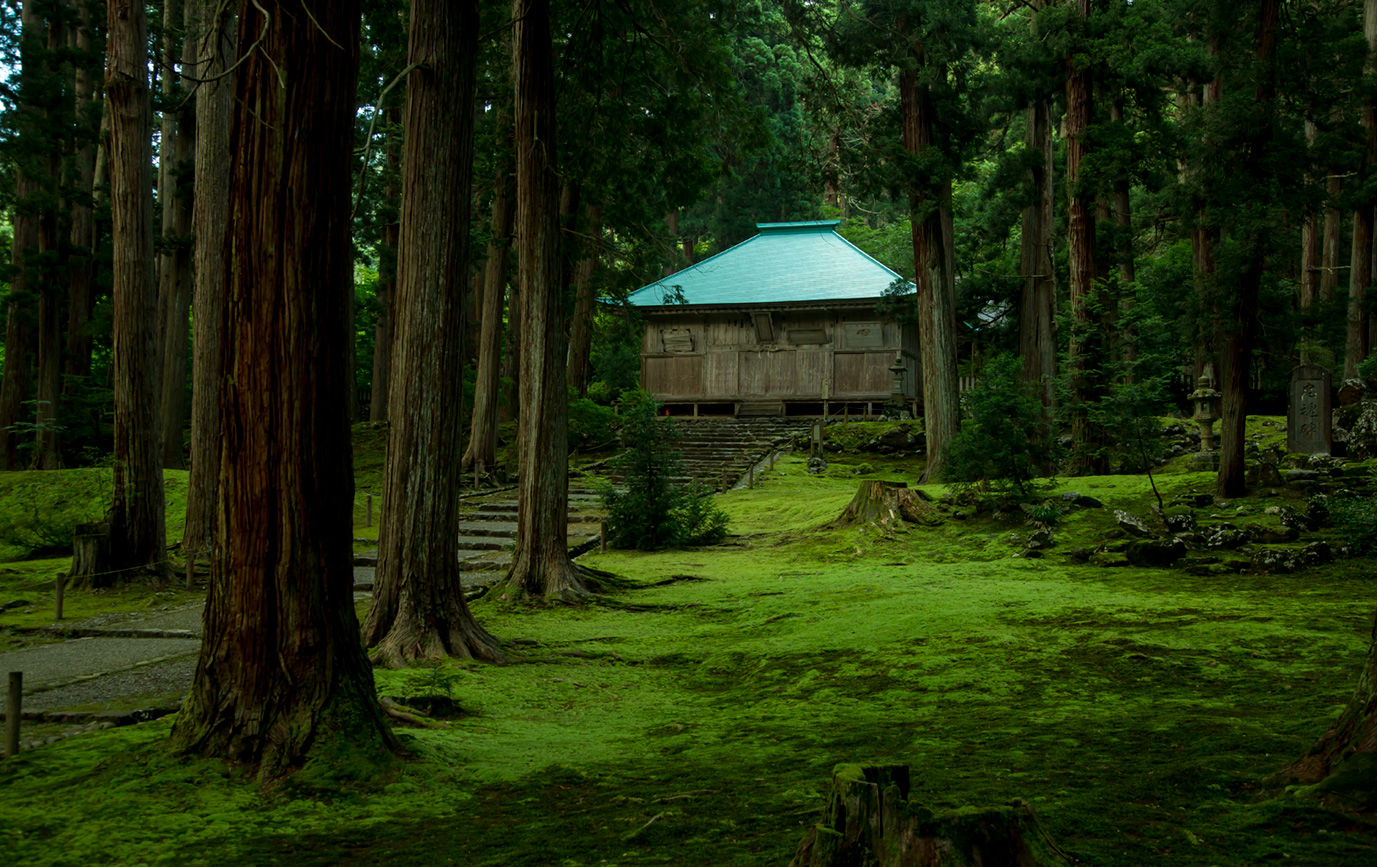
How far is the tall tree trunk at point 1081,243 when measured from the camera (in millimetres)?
15917

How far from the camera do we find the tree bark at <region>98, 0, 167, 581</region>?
10.7m

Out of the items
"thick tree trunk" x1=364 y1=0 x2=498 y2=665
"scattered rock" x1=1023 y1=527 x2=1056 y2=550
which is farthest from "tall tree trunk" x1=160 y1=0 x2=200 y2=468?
"scattered rock" x1=1023 y1=527 x2=1056 y2=550

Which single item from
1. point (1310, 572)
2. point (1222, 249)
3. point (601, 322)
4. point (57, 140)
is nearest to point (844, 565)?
point (1310, 572)

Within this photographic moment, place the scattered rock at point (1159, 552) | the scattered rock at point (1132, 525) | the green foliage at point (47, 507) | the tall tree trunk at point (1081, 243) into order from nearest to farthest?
1. the scattered rock at point (1159, 552)
2. the scattered rock at point (1132, 525)
3. the green foliage at point (47, 507)
4. the tall tree trunk at point (1081, 243)

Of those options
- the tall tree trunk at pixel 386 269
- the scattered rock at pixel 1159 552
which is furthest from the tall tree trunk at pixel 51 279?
the scattered rock at pixel 1159 552

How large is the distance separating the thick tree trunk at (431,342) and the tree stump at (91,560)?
16.4 ft

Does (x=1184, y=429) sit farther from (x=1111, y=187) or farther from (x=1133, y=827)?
(x=1133, y=827)

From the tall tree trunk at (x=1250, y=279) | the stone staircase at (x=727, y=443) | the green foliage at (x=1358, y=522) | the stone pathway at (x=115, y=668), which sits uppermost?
the tall tree trunk at (x=1250, y=279)

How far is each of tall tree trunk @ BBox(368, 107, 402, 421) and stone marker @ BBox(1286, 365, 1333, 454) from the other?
51.3ft

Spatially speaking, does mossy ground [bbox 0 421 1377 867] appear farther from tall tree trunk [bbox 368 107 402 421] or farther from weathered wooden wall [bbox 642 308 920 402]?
weathered wooden wall [bbox 642 308 920 402]

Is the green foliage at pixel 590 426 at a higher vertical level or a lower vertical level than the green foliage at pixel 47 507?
higher

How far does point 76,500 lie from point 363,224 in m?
8.74

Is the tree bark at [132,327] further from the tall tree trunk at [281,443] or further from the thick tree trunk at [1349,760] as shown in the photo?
the thick tree trunk at [1349,760]

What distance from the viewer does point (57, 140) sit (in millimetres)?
19359
